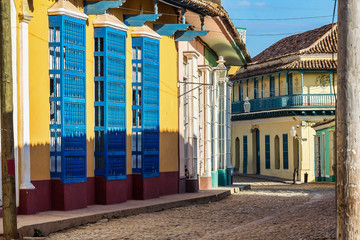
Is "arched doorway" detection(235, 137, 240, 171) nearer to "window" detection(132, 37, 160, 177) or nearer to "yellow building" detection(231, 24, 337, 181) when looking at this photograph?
"yellow building" detection(231, 24, 337, 181)

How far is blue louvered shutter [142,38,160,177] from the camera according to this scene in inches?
714

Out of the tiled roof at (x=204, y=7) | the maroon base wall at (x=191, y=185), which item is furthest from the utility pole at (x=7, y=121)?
the maroon base wall at (x=191, y=185)

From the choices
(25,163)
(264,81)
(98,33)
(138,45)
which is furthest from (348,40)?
(264,81)

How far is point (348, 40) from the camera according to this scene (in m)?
7.32

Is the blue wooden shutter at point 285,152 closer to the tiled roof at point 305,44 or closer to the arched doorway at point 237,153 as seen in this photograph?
the tiled roof at point 305,44

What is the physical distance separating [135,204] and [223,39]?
10492mm

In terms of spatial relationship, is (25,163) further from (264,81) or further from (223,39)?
(264,81)

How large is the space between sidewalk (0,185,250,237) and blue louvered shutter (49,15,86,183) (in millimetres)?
865

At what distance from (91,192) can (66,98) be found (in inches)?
93.7

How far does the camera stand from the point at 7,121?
10227 millimetres

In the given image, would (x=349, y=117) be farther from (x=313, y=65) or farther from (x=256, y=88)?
(x=256, y=88)

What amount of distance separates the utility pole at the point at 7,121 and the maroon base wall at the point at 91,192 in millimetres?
3145

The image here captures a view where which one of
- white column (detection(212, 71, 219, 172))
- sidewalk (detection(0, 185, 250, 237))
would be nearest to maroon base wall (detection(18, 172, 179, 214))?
sidewalk (detection(0, 185, 250, 237))

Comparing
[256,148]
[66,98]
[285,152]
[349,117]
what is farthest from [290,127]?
[349,117]
